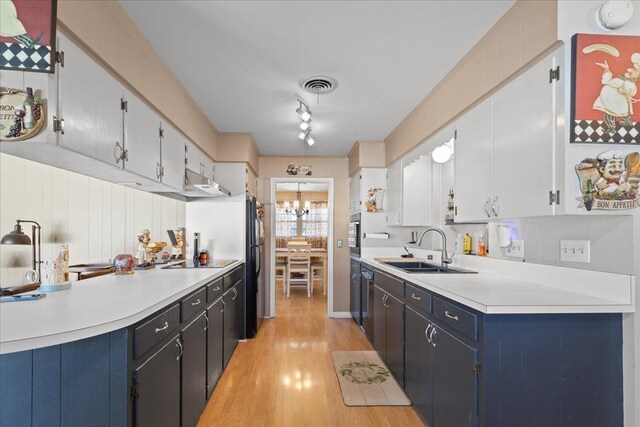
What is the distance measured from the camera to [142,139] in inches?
86.9

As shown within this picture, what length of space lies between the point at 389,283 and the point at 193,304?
164 cm

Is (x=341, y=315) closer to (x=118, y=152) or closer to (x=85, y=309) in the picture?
(x=118, y=152)

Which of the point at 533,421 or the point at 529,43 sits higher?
the point at 529,43

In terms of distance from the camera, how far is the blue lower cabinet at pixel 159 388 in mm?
1392

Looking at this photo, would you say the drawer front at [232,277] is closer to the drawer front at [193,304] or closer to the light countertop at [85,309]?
the drawer front at [193,304]

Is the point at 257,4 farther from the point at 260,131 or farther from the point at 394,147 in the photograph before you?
the point at 394,147

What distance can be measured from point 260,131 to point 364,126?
3.95ft

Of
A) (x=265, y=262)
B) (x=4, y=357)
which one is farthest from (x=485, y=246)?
(x=265, y=262)

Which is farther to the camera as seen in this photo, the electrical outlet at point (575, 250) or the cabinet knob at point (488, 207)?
the cabinet knob at point (488, 207)

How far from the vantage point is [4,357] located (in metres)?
1.19

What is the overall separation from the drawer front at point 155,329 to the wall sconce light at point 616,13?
2309 millimetres

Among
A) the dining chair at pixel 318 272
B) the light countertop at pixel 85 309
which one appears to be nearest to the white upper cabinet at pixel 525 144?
the light countertop at pixel 85 309

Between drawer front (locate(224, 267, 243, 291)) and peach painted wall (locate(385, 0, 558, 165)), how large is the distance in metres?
2.17

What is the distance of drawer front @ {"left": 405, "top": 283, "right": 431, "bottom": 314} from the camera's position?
6.98 feet
